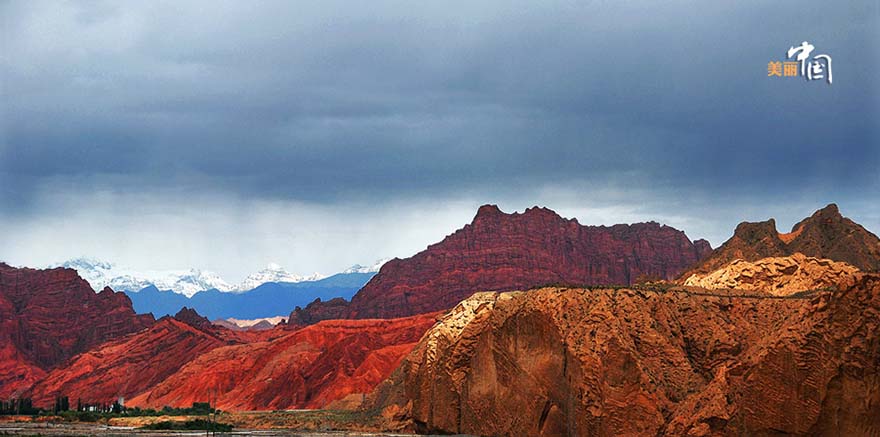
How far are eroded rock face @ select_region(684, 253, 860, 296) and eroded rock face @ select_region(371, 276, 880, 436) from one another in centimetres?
1369

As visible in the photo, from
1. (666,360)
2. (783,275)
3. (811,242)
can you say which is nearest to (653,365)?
(666,360)

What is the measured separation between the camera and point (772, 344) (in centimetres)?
6581

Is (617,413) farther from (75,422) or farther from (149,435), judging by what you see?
(75,422)

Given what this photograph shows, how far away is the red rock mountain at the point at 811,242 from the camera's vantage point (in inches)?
6718

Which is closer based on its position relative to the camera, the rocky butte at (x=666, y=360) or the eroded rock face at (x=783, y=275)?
the rocky butte at (x=666, y=360)

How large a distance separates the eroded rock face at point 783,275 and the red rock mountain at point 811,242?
5718 cm

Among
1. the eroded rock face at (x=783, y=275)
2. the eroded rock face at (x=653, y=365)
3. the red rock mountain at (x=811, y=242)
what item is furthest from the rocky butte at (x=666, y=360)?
the red rock mountain at (x=811, y=242)

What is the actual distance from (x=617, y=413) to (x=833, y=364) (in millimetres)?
18419

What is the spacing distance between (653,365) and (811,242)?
110 metres

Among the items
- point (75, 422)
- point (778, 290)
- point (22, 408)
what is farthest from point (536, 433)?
point (22, 408)

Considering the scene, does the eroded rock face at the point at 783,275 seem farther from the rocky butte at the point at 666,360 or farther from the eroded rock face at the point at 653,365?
the eroded rock face at the point at 653,365

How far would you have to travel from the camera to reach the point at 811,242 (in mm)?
178000

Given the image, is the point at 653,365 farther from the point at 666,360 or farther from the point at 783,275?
the point at 783,275

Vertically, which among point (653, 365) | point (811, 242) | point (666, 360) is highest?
point (811, 242)
